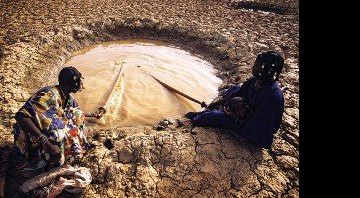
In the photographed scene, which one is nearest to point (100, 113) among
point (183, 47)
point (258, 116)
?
point (258, 116)

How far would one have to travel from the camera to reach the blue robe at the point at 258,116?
3.43 m

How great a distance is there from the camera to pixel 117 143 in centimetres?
363

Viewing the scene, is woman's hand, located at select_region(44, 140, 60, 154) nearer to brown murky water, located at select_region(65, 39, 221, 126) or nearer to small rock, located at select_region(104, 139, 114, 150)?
small rock, located at select_region(104, 139, 114, 150)

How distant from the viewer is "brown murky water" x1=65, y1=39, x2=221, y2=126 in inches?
189

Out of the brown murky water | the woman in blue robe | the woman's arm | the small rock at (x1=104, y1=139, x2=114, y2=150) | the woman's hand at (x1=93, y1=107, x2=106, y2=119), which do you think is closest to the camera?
the woman's arm

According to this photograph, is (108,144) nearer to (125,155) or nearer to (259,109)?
(125,155)

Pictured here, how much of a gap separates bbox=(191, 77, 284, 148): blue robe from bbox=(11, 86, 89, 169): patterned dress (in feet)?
5.79

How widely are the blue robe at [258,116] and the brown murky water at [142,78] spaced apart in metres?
1.08

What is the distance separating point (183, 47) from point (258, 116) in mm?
3666

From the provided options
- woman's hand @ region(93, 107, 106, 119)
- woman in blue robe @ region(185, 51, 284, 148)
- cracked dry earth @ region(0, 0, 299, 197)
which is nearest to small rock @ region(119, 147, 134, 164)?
cracked dry earth @ region(0, 0, 299, 197)

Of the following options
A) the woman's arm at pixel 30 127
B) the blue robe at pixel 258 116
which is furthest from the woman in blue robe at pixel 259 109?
the woman's arm at pixel 30 127

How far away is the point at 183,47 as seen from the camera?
6812 millimetres
